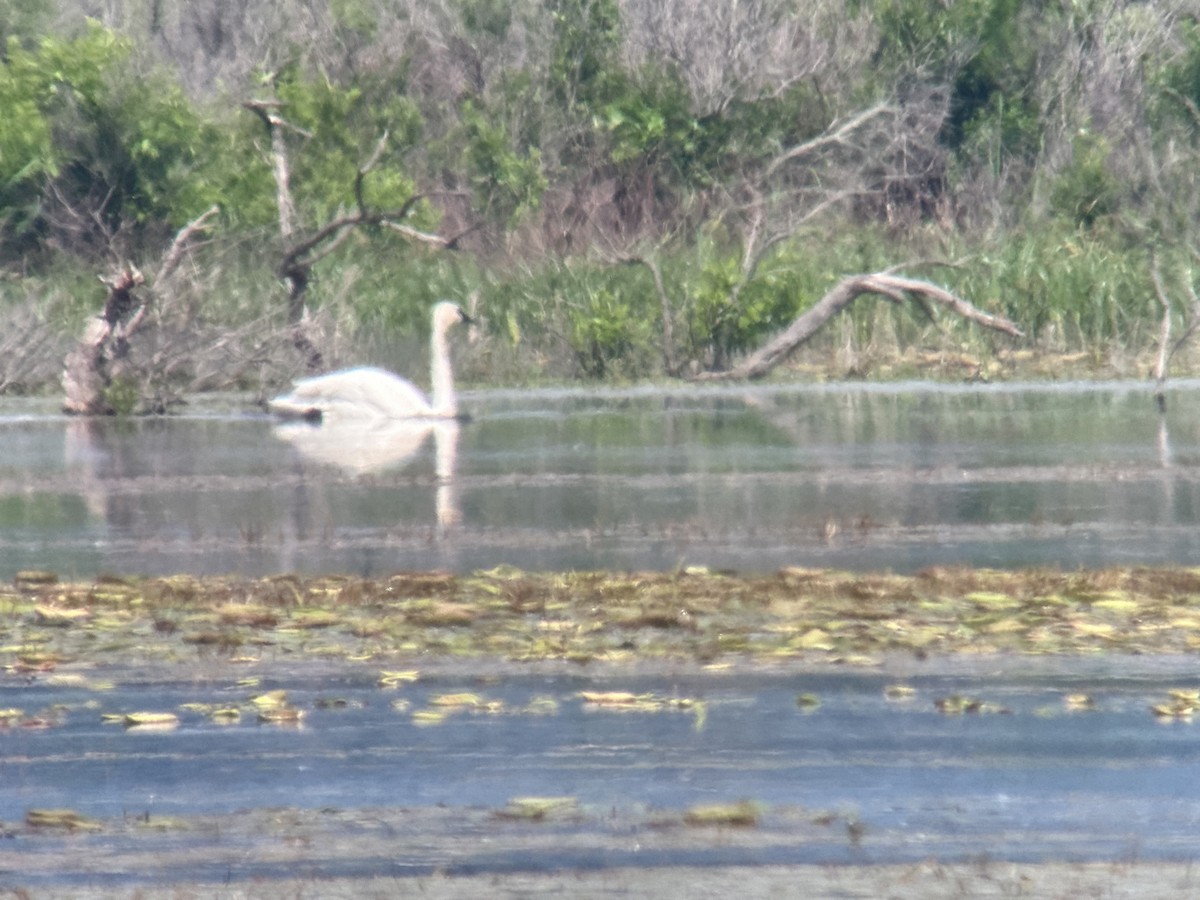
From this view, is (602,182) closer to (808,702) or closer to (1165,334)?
(1165,334)

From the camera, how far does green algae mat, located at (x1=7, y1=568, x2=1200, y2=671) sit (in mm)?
10195

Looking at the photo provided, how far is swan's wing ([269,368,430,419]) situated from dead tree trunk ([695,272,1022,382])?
5.22 m

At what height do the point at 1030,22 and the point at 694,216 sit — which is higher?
the point at 1030,22

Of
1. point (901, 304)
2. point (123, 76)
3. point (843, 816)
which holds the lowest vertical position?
point (843, 816)

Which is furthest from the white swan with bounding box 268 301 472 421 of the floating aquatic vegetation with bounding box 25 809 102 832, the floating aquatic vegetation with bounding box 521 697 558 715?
the floating aquatic vegetation with bounding box 25 809 102 832

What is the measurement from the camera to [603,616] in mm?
11086

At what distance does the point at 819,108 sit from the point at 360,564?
29892 millimetres

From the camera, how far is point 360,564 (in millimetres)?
13836

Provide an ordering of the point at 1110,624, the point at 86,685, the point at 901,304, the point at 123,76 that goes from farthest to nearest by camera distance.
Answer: the point at 123,76 < the point at 901,304 < the point at 1110,624 < the point at 86,685

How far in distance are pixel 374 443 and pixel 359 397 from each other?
1991 mm

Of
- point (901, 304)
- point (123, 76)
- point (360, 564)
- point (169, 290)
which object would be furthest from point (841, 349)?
point (360, 564)

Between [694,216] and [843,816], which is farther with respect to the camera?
[694,216]

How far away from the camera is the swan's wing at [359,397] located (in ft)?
85.4

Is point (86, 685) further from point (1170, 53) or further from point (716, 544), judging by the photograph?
point (1170, 53)
